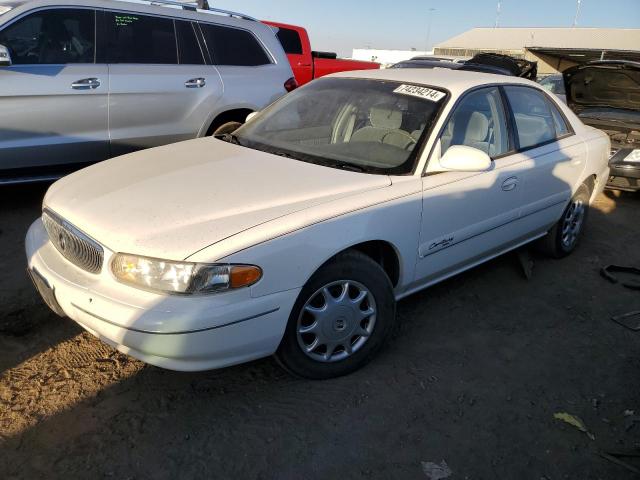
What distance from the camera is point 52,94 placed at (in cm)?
453

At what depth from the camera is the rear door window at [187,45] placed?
545 centimetres

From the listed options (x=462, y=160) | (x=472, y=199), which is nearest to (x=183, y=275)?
(x=462, y=160)

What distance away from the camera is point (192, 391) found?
2.60m

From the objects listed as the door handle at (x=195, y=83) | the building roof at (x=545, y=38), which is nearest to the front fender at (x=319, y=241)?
the door handle at (x=195, y=83)

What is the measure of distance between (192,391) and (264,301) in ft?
2.38

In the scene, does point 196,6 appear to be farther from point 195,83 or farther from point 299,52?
point 299,52

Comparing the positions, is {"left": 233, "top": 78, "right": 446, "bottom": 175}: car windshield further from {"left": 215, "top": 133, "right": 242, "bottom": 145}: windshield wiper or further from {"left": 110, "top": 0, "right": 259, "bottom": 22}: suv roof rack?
{"left": 110, "top": 0, "right": 259, "bottom": 22}: suv roof rack

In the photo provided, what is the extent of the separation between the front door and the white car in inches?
0.5

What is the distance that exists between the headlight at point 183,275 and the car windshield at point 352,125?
1013mm

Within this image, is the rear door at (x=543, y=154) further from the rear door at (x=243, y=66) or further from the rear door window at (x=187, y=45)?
the rear door window at (x=187, y=45)

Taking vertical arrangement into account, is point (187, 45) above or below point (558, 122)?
above

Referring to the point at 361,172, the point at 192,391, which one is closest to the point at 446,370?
the point at 361,172

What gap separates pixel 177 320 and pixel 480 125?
7.86ft

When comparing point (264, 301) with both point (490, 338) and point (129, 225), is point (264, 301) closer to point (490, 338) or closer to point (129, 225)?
point (129, 225)
